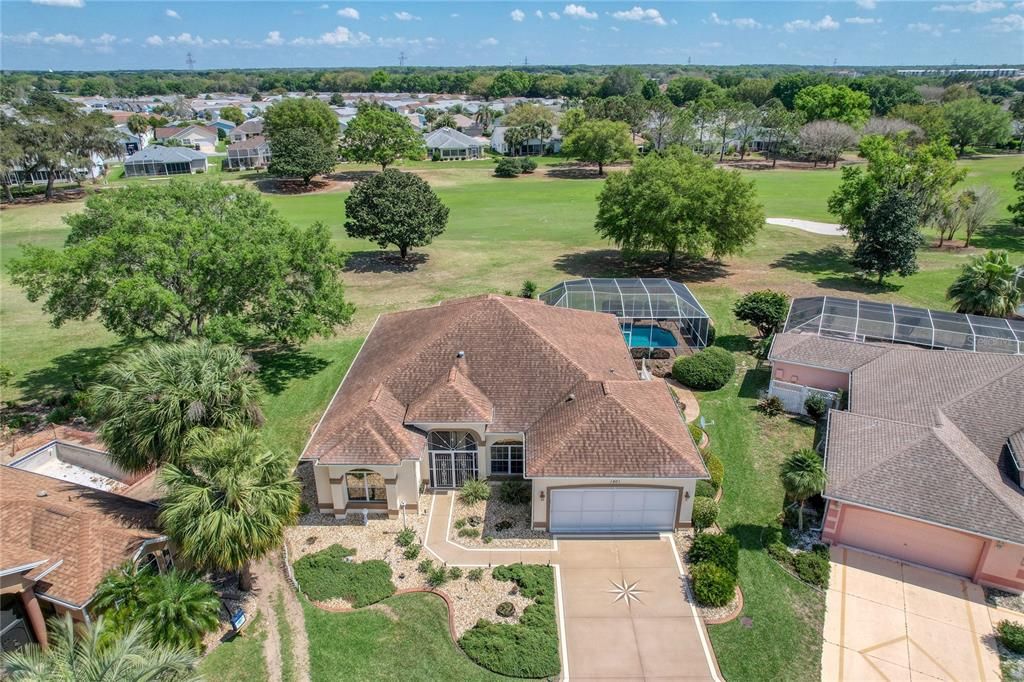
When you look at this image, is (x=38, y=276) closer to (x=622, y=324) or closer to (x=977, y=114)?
(x=622, y=324)

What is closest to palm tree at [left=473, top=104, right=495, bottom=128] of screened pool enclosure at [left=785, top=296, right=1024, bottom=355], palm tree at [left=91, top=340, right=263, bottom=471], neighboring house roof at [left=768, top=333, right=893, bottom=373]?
screened pool enclosure at [left=785, top=296, right=1024, bottom=355]

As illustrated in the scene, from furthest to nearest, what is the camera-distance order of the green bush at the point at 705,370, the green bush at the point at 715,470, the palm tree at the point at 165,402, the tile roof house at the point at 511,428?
the green bush at the point at 705,370
the green bush at the point at 715,470
the tile roof house at the point at 511,428
the palm tree at the point at 165,402

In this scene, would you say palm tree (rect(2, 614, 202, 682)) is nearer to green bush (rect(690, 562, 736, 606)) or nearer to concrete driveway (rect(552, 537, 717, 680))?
concrete driveway (rect(552, 537, 717, 680))

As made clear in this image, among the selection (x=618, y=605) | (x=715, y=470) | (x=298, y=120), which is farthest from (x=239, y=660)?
(x=298, y=120)

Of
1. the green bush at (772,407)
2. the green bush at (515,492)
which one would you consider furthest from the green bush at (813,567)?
the green bush at (772,407)

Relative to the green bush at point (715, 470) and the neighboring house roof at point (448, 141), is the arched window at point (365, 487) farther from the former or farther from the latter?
the neighboring house roof at point (448, 141)

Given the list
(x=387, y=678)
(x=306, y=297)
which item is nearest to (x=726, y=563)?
(x=387, y=678)
